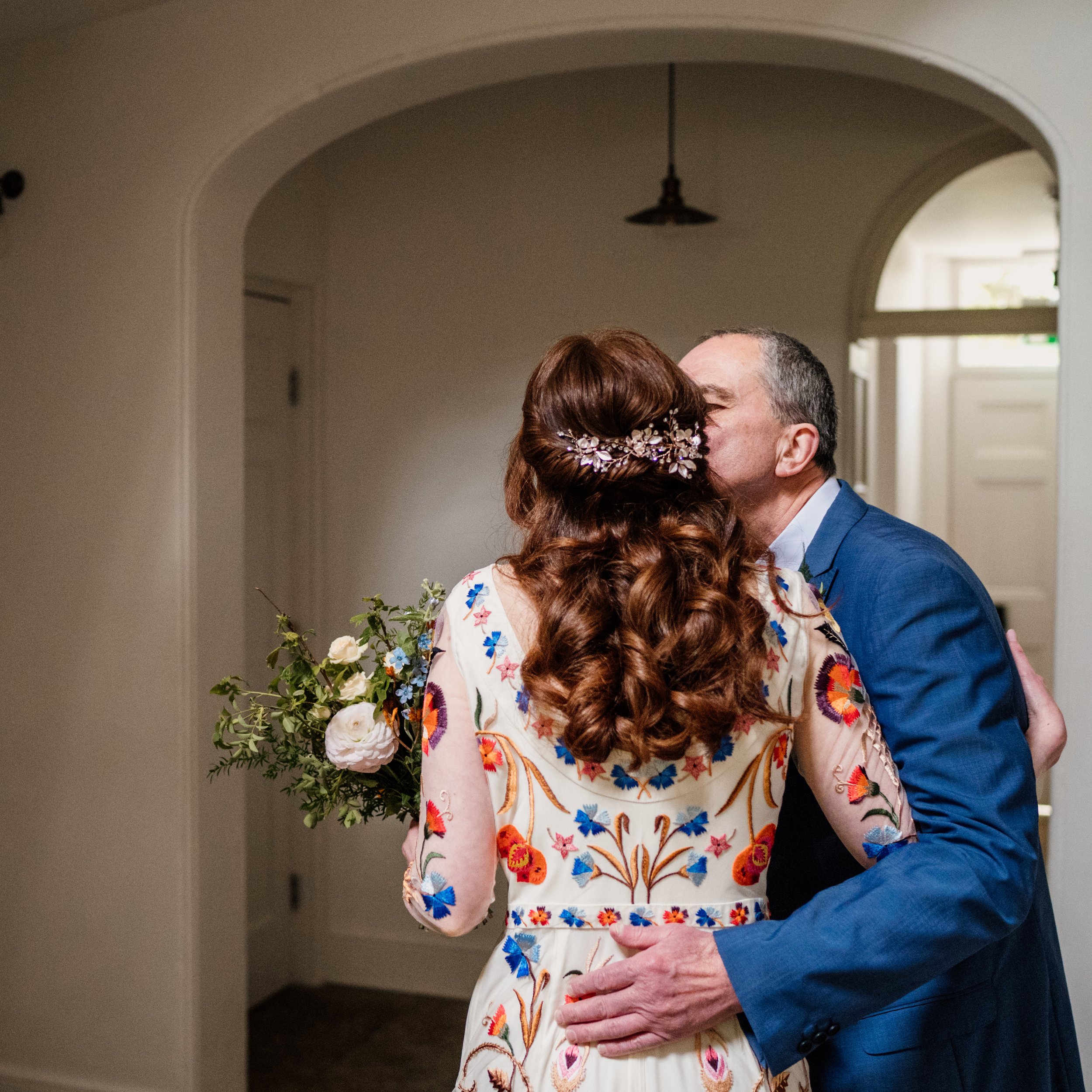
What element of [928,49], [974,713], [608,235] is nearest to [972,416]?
[608,235]

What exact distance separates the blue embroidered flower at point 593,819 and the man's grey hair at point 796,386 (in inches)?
26.1

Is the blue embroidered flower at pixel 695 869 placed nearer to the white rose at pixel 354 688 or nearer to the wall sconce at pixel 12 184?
the white rose at pixel 354 688

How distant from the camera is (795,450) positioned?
1.51 meters

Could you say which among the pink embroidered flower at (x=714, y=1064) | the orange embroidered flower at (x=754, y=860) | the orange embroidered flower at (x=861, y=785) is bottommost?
the pink embroidered flower at (x=714, y=1064)

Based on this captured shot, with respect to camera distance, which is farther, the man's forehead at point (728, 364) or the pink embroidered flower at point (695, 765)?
the man's forehead at point (728, 364)

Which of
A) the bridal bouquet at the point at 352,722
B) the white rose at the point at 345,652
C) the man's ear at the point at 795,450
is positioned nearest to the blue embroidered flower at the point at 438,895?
the bridal bouquet at the point at 352,722

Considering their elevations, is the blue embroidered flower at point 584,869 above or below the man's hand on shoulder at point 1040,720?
below

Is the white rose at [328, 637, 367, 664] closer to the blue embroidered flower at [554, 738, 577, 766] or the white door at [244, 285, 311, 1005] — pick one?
the blue embroidered flower at [554, 738, 577, 766]

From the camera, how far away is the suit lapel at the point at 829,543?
4.45 ft

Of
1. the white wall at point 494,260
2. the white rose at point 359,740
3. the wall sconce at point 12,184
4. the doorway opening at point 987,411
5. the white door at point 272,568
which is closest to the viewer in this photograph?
the white rose at point 359,740

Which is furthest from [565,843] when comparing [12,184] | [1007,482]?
[1007,482]

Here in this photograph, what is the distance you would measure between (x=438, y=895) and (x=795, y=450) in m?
0.75

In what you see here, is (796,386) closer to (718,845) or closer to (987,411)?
(718,845)

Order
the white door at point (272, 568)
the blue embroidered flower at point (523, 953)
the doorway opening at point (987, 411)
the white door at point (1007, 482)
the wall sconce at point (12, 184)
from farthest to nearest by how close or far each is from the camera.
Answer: the white door at point (1007, 482) < the doorway opening at point (987, 411) < the white door at point (272, 568) < the wall sconce at point (12, 184) < the blue embroidered flower at point (523, 953)
